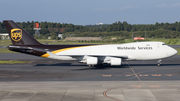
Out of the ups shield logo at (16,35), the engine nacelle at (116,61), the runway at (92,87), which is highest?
the ups shield logo at (16,35)

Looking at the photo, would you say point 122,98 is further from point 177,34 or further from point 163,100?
point 177,34

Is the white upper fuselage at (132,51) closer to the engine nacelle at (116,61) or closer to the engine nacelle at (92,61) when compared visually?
the engine nacelle at (92,61)

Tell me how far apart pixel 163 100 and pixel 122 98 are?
3543mm

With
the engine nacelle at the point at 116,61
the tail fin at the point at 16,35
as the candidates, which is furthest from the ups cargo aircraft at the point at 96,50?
the engine nacelle at the point at 116,61

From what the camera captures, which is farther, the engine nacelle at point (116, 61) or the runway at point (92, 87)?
the engine nacelle at point (116, 61)

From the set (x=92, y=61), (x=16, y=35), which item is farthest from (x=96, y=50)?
(x=16, y=35)

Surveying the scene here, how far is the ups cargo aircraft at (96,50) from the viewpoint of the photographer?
39.7 meters

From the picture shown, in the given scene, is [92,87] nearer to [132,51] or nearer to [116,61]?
[116,61]

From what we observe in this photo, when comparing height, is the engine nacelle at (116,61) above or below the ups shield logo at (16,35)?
below

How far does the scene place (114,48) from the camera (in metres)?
40.4

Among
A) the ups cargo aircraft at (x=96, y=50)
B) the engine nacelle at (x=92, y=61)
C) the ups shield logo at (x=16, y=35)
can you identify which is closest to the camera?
the engine nacelle at (x=92, y=61)

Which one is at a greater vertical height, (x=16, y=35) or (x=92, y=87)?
(x=16, y=35)

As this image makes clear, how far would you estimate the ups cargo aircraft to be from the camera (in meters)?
39.7

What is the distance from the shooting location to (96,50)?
40.6 meters
